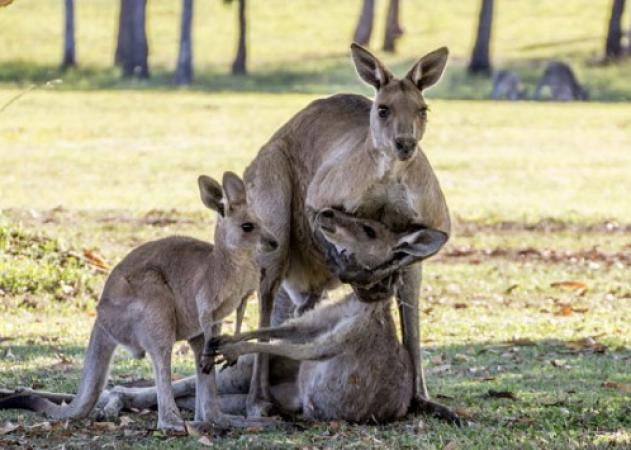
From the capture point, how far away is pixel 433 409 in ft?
23.3

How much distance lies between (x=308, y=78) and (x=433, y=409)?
35.2 metres

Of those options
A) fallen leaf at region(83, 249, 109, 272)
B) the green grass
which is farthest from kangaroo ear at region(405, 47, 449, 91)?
the green grass

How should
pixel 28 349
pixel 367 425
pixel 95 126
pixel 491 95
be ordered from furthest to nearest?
pixel 491 95, pixel 95 126, pixel 28 349, pixel 367 425

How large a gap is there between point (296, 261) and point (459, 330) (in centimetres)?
302

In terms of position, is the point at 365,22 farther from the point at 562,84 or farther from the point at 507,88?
the point at 562,84

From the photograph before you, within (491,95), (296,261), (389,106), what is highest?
(389,106)

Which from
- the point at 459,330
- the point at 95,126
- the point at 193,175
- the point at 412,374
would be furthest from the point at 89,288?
the point at 95,126

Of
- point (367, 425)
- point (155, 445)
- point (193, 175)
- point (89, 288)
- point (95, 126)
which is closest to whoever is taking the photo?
point (155, 445)

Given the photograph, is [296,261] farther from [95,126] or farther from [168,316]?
[95,126]

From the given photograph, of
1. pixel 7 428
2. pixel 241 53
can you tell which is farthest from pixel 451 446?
pixel 241 53

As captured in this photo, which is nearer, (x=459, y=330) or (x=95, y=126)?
(x=459, y=330)

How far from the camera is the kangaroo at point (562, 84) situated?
36938 mm

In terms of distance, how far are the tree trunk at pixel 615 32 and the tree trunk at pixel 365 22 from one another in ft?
28.3

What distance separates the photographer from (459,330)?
10586 millimetres
